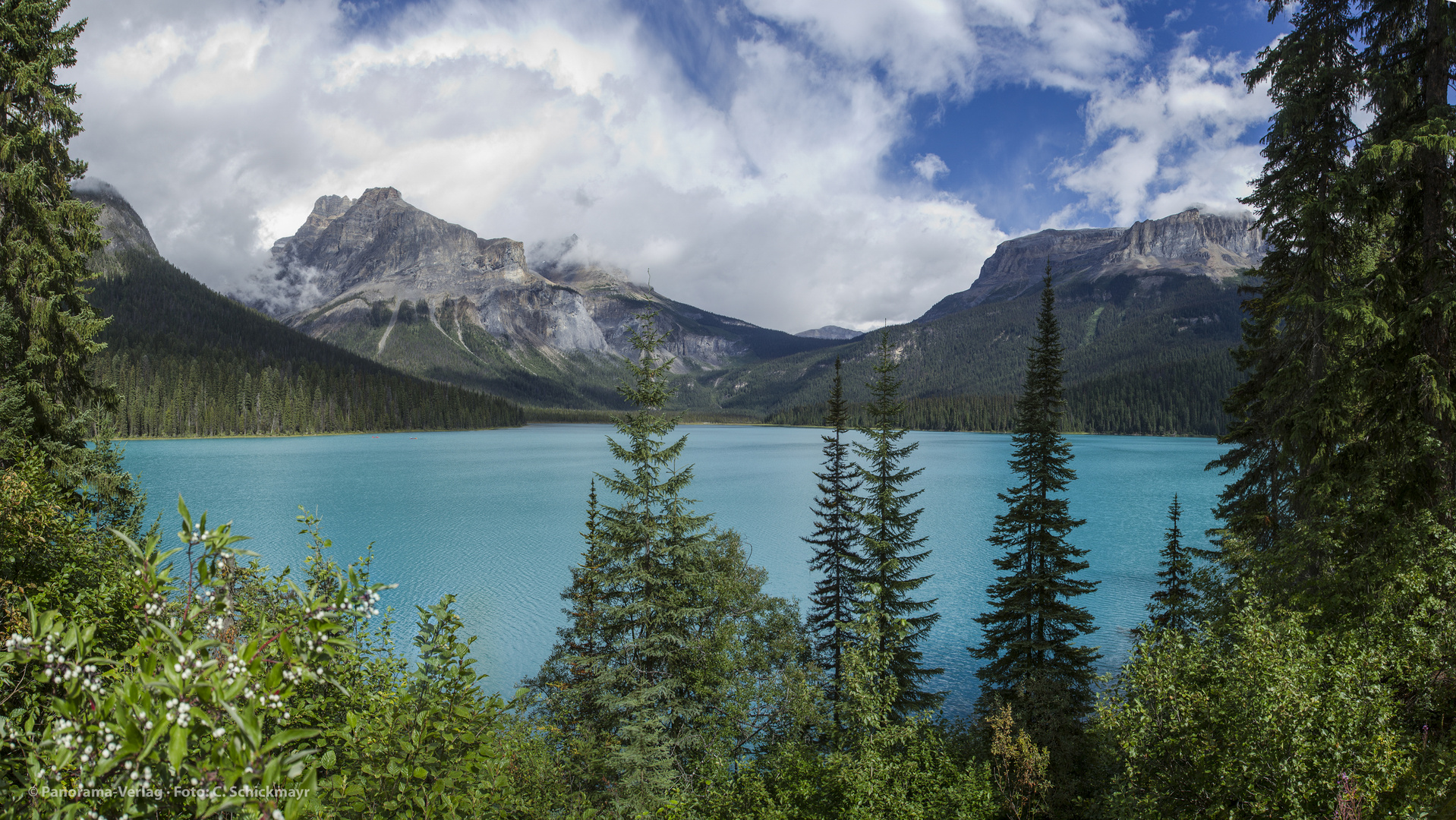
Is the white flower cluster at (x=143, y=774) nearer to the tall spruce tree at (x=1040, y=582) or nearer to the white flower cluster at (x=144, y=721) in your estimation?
the white flower cluster at (x=144, y=721)

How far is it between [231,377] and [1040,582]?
14626 centimetres

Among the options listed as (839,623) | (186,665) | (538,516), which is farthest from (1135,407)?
(186,665)

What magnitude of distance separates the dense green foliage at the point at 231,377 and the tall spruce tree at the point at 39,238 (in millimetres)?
98977

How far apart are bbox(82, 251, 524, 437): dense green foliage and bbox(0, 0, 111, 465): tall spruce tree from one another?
9898 centimetres

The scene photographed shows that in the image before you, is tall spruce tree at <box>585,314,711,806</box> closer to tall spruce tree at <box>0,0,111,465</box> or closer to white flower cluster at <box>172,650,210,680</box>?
white flower cluster at <box>172,650,210,680</box>

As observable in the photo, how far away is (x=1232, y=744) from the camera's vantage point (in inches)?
277

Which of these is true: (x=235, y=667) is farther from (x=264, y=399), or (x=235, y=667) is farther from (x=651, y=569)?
(x=264, y=399)

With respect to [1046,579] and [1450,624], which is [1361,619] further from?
[1046,579]

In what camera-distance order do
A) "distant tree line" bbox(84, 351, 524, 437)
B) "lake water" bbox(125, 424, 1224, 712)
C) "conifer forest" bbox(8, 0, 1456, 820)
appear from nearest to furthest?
"conifer forest" bbox(8, 0, 1456, 820)
"lake water" bbox(125, 424, 1224, 712)
"distant tree line" bbox(84, 351, 524, 437)

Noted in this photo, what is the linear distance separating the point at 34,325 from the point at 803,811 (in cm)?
1895

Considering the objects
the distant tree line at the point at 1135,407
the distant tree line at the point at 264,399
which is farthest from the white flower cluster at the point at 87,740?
the distant tree line at the point at 1135,407

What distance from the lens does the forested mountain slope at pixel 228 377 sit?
361 ft

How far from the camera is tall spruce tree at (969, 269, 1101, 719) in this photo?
57.4 feet

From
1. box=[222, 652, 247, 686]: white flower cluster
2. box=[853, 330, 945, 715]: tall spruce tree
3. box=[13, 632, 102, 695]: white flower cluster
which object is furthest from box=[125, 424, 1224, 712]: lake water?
box=[222, 652, 247, 686]: white flower cluster
